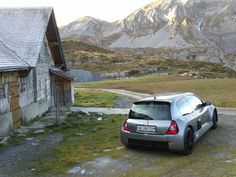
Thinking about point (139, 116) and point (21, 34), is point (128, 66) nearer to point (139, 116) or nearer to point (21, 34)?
point (21, 34)

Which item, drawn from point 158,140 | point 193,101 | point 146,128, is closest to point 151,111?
point 146,128

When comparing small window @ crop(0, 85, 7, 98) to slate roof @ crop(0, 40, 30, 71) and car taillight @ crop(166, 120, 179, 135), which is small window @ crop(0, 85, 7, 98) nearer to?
slate roof @ crop(0, 40, 30, 71)

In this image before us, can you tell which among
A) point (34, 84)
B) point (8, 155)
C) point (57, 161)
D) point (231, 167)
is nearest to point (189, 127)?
point (231, 167)

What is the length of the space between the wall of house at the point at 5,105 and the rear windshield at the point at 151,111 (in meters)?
6.27

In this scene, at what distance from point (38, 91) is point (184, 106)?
12156 mm

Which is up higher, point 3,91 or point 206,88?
point 3,91

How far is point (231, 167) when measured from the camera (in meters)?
9.41

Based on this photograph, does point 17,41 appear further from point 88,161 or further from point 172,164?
point 172,164

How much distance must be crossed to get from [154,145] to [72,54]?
137974 millimetres

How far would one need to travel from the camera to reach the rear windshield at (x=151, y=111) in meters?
11.0

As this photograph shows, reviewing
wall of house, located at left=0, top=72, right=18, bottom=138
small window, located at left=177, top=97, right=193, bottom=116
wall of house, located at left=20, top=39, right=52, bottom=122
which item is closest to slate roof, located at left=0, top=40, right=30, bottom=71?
wall of house, located at left=0, top=72, right=18, bottom=138

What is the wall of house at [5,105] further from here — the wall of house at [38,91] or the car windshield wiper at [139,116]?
the car windshield wiper at [139,116]

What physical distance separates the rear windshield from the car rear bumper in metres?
0.57

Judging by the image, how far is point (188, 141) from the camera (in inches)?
432
